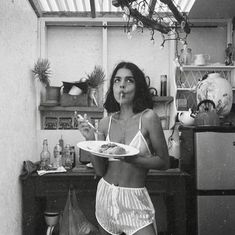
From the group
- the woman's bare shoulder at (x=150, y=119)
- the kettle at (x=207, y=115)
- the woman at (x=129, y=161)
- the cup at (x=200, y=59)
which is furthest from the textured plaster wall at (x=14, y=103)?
the cup at (x=200, y=59)

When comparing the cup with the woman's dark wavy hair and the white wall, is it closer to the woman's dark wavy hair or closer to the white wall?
the white wall

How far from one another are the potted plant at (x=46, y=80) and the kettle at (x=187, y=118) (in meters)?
1.55

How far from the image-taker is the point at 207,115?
3.90 m

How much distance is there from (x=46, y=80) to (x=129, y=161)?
2.68 meters

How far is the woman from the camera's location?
2105mm

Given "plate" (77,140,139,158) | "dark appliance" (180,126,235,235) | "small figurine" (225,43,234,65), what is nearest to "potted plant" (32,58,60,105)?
"dark appliance" (180,126,235,235)

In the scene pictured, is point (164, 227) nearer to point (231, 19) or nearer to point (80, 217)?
point (80, 217)

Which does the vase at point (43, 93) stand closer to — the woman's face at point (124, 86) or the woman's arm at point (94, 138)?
the woman's arm at point (94, 138)

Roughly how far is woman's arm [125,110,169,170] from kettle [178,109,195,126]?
2.05 meters

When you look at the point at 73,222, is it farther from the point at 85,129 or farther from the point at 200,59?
the point at 200,59

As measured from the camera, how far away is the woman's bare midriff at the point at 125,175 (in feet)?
7.16

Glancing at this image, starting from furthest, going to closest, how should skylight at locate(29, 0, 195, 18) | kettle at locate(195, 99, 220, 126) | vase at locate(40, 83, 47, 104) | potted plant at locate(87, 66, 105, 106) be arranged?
1. vase at locate(40, 83, 47, 104)
2. potted plant at locate(87, 66, 105, 106)
3. skylight at locate(29, 0, 195, 18)
4. kettle at locate(195, 99, 220, 126)

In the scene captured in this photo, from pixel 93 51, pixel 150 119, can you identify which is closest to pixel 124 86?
pixel 150 119

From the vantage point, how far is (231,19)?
15.5 ft
